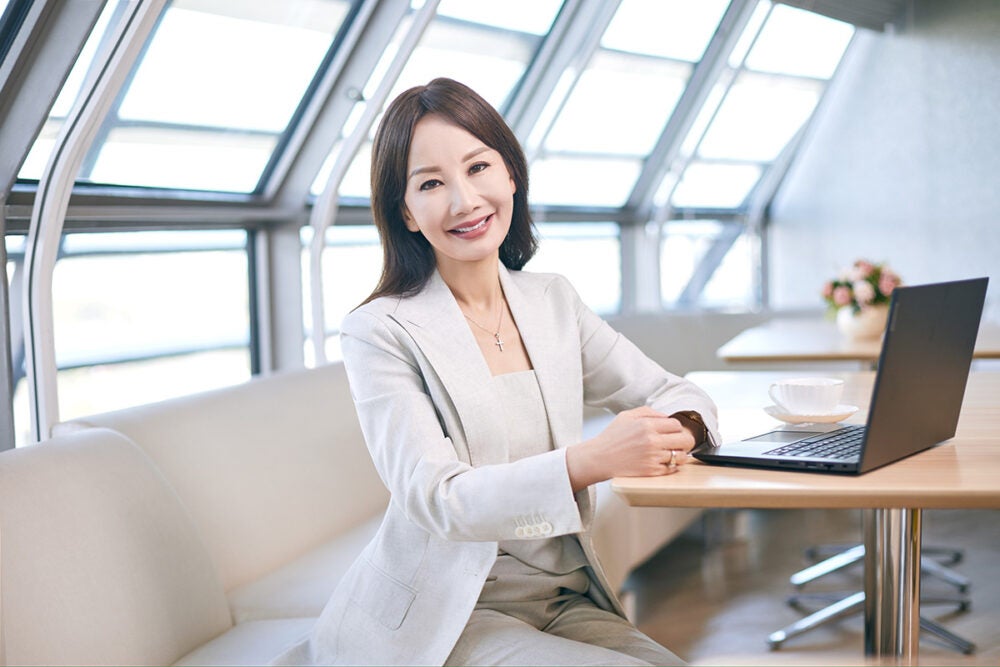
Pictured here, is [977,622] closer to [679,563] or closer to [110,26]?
[679,563]

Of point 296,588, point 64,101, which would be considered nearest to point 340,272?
point 64,101

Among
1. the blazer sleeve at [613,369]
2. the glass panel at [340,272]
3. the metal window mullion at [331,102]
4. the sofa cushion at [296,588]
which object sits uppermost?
the metal window mullion at [331,102]

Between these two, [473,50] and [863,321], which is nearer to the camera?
[863,321]

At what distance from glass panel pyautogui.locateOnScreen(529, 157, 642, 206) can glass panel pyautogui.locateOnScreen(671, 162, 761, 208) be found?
288mm

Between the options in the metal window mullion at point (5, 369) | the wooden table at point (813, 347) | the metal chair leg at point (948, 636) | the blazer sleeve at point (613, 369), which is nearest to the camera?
the blazer sleeve at point (613, 369)

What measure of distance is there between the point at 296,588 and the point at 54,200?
102cm

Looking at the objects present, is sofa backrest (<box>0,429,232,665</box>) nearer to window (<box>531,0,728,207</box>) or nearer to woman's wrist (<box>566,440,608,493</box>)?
woman's wrist (<box>566,440,608,493</box>)

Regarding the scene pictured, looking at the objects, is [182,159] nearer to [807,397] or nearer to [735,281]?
[807,397]

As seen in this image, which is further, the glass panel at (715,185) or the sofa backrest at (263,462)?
the glass panel at (715,185)

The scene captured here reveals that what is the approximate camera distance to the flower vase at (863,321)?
3.52m

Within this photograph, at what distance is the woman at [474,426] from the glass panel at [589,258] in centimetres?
311

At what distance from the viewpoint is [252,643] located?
75.0 inches

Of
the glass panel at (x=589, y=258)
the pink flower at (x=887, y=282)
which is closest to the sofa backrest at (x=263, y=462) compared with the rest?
the pink flower at (x=887, y=282)

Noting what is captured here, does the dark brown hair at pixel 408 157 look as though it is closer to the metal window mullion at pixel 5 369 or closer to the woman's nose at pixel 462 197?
the woman's nose at pixel 462 197
